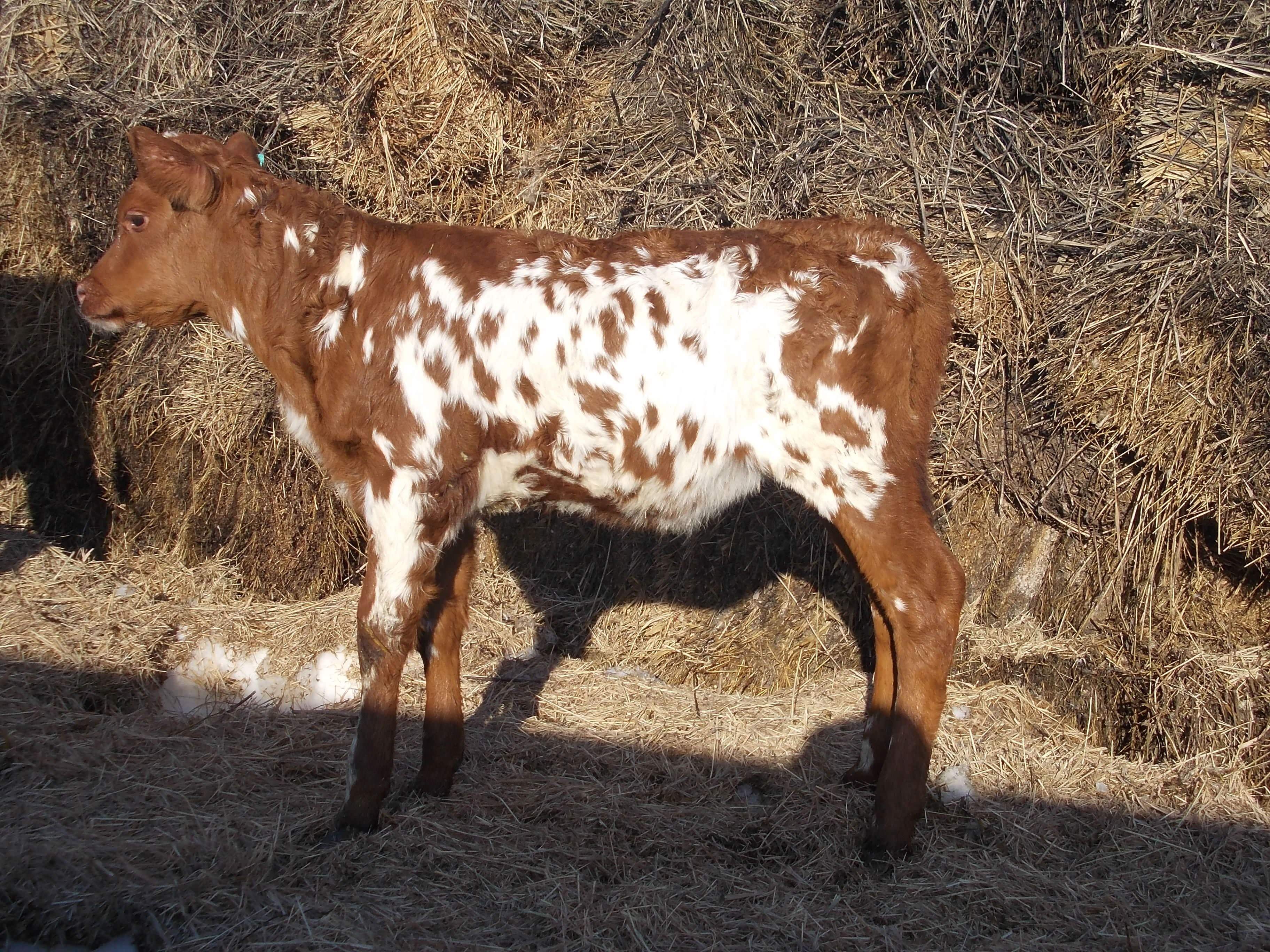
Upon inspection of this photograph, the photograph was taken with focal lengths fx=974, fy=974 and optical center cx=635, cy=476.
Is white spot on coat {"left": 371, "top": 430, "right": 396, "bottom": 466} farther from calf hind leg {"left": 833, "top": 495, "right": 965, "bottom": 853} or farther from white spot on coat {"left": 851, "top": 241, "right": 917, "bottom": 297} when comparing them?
white spot on coat {"left": 851, "top": 241, "right": 917, "bottom": 297}

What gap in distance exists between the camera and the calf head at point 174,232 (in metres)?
3.91

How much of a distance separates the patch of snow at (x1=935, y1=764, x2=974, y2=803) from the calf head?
3.67 meters

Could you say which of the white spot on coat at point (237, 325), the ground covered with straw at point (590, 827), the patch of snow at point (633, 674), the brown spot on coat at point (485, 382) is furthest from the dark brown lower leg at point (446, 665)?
the patch of snow at point (633, 674)

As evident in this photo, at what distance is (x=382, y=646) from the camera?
3.79 metres

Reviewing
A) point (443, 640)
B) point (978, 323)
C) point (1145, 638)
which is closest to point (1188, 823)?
point (1145, 638)

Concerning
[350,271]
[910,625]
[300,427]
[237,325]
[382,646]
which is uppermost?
[350,271]

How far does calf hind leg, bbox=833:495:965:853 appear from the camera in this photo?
3.69 m

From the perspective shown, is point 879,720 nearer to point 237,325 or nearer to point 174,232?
point 237,325

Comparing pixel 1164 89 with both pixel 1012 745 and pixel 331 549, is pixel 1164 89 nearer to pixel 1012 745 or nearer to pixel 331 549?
pixel 1012 745

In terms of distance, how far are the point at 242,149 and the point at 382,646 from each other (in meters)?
2.19

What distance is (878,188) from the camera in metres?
5.09

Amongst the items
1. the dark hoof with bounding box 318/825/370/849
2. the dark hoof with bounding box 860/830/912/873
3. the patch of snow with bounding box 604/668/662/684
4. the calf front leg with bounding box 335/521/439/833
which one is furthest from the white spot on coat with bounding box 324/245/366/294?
the dark hoof with bounding box 860/830/912/873

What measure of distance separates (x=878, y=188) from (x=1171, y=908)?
3.50 meters

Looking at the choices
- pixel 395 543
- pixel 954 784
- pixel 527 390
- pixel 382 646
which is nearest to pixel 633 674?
pixel 954 784
